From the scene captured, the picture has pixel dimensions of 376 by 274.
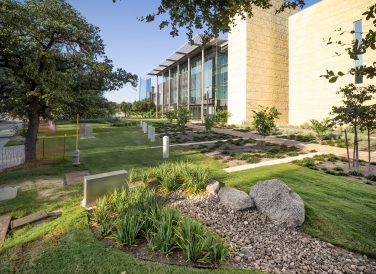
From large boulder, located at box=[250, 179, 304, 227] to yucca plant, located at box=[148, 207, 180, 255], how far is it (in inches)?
86.9

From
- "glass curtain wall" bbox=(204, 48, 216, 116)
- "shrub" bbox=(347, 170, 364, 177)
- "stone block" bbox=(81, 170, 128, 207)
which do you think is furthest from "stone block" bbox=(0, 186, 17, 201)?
"glass curtain wall" bbox=(204, 48, 216, 116)

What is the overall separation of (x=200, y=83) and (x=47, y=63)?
164ft

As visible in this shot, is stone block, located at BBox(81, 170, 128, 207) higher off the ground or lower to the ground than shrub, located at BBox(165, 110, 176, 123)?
lower

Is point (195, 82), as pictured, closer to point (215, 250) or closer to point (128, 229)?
point (128, 229)

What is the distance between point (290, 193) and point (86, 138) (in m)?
22.0

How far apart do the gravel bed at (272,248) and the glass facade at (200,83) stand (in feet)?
120

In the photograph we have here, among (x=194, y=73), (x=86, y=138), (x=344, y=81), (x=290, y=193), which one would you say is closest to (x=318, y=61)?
(x=344, y=81)

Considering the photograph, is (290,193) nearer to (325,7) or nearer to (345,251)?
(345,251)

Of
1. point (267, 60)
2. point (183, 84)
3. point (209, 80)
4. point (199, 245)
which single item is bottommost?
point (199, 245)

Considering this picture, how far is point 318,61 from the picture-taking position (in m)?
30.3

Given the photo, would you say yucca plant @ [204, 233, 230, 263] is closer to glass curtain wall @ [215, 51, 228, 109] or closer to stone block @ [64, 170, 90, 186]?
stone block @ [64, 170, 90, 186]

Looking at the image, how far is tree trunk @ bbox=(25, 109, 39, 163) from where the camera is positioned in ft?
41.7

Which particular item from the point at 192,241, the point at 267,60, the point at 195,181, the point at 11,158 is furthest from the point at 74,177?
the point at 267,60

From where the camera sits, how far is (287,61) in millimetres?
39719
